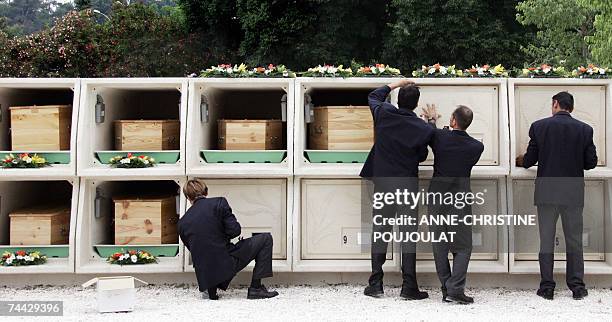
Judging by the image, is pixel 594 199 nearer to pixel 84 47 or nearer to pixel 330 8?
pixel 330 8

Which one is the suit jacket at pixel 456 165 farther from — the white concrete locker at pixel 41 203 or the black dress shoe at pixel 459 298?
the white concrete locker at pixel 41 203

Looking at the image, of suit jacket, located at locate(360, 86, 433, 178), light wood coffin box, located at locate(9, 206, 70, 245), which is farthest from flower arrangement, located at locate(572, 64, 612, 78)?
light wood coffin box, located at locate(9, 206, 70, 245)

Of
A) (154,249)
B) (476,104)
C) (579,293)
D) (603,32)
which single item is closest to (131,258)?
(154,249)

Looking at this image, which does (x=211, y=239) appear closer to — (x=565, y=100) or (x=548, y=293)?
(x=548, y=293)

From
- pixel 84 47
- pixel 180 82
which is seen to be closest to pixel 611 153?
pixel 180 82

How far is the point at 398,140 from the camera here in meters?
7.71

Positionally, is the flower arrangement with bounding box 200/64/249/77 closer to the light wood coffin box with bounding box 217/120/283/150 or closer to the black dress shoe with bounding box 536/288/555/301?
the light wood coffin box with bounding box 217/120/283/150

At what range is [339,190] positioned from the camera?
858 centimetres

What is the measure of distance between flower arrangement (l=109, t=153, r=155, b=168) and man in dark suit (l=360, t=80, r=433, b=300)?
2.44 meters

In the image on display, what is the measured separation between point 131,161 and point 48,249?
1.33m

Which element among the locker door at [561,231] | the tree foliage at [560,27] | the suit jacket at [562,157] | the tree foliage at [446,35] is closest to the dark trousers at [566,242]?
the suit jacket at [562,157]

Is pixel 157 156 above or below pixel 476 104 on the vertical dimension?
below

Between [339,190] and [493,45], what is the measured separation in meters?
16.0

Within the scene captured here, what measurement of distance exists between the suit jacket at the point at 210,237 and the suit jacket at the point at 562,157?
308 cm
